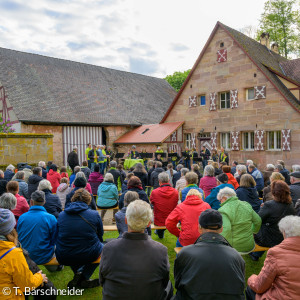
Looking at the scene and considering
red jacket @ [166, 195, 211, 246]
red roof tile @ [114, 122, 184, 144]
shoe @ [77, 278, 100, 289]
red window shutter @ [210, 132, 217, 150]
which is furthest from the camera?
red roof tile @ [114, 122, 184, 144]

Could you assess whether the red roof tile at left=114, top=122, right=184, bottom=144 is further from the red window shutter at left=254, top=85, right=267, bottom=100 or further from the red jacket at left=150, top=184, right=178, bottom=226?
the red jacket at left=150, top=184, right=178, bottom=226

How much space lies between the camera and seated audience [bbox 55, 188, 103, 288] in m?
4.22

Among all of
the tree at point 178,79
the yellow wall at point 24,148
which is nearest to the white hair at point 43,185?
the yellow wall at point 24,148

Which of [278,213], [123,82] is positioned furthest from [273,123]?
[123,82]

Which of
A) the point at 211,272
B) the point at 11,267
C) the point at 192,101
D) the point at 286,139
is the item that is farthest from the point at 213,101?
the point at 11,267

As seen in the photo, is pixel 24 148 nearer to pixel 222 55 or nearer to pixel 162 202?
pixel 162 202

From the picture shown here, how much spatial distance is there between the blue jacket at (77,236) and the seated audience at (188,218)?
47.6 inches

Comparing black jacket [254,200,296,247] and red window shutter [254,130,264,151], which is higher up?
red window shutter [254,130,264,151]

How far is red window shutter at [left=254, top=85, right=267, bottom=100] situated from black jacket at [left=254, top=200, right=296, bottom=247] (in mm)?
14757

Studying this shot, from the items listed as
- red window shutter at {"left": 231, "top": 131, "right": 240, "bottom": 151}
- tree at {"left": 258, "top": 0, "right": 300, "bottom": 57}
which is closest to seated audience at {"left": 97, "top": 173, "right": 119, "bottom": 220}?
red window shutter at {"left": 231, "top": 131, "right": 240, "bottom": 151}

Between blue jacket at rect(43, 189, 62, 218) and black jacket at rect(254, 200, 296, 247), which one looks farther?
blue jacket at rect(43, 189, 62, 218)

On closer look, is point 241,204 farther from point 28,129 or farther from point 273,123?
point 28,129

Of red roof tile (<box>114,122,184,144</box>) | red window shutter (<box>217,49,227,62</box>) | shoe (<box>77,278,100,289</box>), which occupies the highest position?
red window shutter (<box>217,49,227,62</box>)

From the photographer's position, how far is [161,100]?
33.1 m
